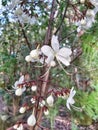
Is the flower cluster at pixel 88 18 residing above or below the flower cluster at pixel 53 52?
above

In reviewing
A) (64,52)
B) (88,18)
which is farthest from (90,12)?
(64,52)

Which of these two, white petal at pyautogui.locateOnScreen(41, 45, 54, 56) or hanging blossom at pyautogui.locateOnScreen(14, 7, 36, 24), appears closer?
white petal at pyautogui.locateOnScreen(41, 45, 54, 56)

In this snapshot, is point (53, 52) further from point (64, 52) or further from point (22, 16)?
point (22, 16)

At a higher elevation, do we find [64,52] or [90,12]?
[90,12]

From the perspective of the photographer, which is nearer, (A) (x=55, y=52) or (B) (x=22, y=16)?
(A) (x=55, y=52)

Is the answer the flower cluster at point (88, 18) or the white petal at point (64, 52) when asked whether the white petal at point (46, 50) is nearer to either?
the white petal at point (64, 52)

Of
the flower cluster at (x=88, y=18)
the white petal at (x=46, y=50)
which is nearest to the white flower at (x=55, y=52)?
the white petal at (x=46, y=50)

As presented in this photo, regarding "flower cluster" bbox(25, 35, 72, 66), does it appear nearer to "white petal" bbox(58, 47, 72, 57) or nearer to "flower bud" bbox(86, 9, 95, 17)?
"white petal" bbox(58, 47, 72, 57)

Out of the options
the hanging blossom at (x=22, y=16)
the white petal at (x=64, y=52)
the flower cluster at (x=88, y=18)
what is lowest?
the white petal at (x=64, y=52)

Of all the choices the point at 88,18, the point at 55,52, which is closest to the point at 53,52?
the point at 55,52

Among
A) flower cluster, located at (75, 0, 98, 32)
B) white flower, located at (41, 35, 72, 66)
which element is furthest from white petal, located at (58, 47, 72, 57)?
flower cluster, located at (75, 0, 98, 32)

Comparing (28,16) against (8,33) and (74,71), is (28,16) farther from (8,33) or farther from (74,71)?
(8,33)

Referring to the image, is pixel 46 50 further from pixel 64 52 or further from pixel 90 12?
pixel 90 12
